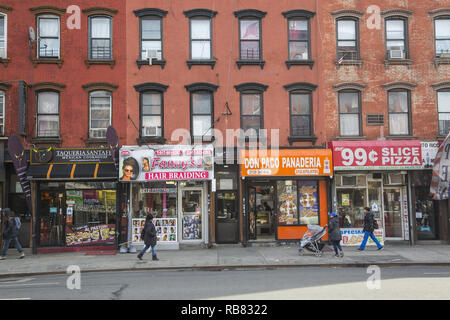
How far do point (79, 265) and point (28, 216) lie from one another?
5187 mm

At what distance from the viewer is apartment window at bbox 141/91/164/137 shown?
17422mm

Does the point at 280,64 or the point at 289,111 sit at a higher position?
the point at 280,64

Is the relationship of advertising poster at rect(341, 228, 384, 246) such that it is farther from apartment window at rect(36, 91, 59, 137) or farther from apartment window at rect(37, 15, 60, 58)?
apartment window at rect(37, 15, 60, 58)

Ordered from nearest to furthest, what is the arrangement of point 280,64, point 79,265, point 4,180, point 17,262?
point 79,265 → point 17,262 → point 4,180 → point 280,64

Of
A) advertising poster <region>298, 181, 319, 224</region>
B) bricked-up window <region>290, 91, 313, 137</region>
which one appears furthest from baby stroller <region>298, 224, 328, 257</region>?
bricked-up window <region>290, 91, 313, 137</region>

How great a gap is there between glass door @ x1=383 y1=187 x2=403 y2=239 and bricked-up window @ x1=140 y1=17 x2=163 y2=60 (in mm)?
11947

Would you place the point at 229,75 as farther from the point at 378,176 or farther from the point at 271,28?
the point at 378,176

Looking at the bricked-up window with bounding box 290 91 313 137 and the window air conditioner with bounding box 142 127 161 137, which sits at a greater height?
the bricked-up window with bounding box 290 91 313 137

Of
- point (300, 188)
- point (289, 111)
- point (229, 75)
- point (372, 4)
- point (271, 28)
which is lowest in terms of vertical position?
point (300, 188)

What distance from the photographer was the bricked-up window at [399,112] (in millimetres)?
17766

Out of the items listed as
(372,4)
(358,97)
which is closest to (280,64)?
(358,97)

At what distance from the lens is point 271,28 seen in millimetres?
17797

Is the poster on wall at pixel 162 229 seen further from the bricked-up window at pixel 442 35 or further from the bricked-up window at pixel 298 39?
the bricked-up window at pixel 442 35

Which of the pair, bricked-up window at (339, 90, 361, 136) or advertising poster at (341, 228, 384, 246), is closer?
advertising poster at (341, 228, 384, 246)
